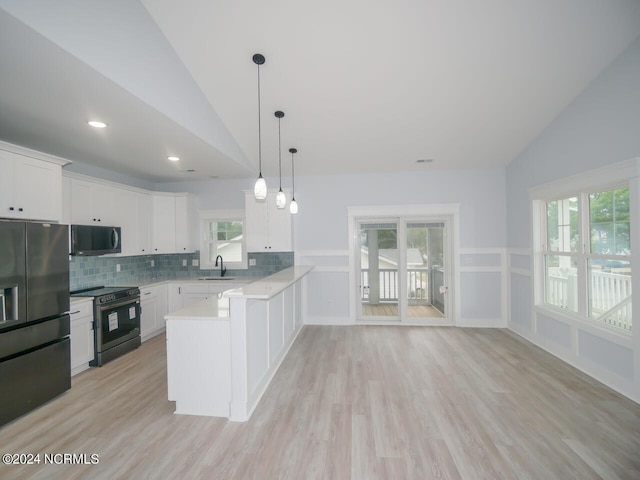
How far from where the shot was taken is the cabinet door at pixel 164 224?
4.80 m

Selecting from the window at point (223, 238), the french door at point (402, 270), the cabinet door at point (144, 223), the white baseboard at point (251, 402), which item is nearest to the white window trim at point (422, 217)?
the french door at point (402, 270)

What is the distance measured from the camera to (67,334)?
2830mm

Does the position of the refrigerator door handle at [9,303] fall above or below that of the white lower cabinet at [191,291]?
above

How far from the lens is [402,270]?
4.96m

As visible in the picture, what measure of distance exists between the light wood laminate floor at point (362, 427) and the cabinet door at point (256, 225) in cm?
209

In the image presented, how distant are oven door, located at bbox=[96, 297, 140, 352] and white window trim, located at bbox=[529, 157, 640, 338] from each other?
5640 mm

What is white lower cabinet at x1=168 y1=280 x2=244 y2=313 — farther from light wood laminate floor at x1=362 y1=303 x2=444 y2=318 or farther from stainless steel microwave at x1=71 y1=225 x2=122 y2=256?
light wood laminate floor at x1=362 y1=303 x2=444 y2=318

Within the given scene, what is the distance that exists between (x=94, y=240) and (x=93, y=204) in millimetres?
520

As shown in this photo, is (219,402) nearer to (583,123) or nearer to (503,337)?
(503,337)

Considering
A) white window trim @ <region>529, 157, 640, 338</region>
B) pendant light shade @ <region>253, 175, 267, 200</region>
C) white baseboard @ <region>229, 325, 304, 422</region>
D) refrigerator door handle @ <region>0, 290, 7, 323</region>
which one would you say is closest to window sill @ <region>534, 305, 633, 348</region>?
white window trim @ <region>529, 157, 640, 338</region>

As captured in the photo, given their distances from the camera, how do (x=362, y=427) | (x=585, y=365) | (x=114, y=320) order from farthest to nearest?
(x=114, y=320) < (x=585, y=365) < (x=362, y=427)

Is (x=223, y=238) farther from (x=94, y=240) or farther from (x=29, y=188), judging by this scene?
(x=29, y=188)

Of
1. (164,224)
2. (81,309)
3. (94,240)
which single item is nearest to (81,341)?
(81,309)

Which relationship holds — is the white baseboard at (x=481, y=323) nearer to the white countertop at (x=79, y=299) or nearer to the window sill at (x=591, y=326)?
the window sill at (x=591, y=326)
